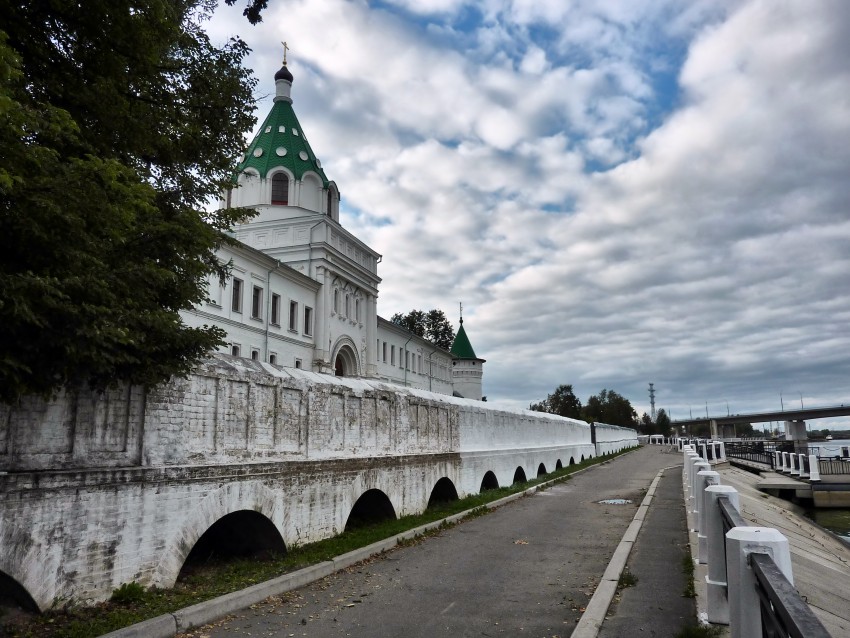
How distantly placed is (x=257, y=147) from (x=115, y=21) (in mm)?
37882

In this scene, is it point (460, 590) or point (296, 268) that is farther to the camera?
point (296, 268)

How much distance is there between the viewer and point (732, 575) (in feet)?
12.2

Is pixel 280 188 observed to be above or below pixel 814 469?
above

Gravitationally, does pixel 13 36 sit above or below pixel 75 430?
above

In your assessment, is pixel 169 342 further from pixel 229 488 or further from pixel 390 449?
pixel 390 449

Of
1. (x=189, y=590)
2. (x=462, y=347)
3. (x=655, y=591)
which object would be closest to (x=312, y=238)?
(x=189, y=590)

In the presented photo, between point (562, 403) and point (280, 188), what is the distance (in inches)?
2834

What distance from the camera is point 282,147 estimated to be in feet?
138

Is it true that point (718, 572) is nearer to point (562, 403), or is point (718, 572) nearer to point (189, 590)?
point (189, 590)

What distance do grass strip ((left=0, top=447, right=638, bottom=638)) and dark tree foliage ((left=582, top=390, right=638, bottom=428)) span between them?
92.7 meters

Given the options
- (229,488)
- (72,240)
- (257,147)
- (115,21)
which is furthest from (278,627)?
(257,147)

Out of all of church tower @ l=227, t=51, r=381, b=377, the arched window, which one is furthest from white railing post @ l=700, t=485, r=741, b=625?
the arched window

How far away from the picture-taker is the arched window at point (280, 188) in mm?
41312

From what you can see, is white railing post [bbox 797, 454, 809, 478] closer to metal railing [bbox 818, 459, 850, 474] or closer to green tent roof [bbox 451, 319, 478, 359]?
metal railing [bbox 818, 459, 850, 474]
